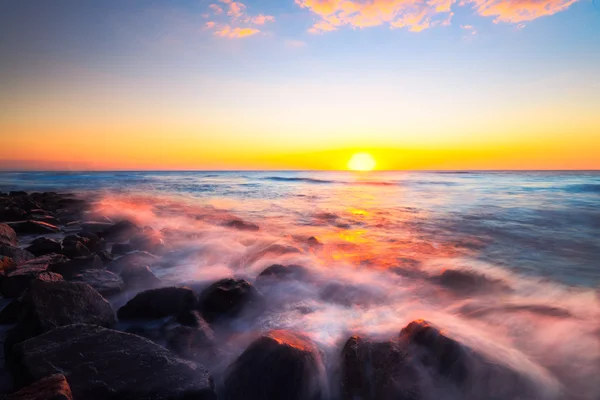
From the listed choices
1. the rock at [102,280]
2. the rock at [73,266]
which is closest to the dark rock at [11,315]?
the rock at [102,280]

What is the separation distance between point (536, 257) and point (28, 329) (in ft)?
31.8

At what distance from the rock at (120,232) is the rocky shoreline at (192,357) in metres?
4.00

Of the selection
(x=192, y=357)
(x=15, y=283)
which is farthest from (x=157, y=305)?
(x=15, y=283)

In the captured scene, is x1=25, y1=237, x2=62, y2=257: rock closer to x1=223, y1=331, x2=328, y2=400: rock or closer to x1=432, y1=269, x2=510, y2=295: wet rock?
x1=223, y1=331, x2=328, y2=400: rock

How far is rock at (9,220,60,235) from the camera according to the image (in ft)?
28.2

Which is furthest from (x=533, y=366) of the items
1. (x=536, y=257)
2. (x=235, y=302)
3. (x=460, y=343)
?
(x=536, y=257)

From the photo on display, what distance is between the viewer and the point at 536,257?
24.9 feet

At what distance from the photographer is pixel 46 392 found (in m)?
1.87

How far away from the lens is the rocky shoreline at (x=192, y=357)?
244cm

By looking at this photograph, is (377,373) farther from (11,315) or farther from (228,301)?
(11,315)

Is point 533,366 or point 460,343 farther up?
point 460,343

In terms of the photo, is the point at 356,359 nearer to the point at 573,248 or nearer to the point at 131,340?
the point at 131,340

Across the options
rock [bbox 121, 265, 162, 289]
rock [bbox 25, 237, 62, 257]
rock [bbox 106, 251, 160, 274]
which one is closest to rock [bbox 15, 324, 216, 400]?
rock [bbox 121, 265, 162, 289]

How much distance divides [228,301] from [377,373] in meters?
2.21
